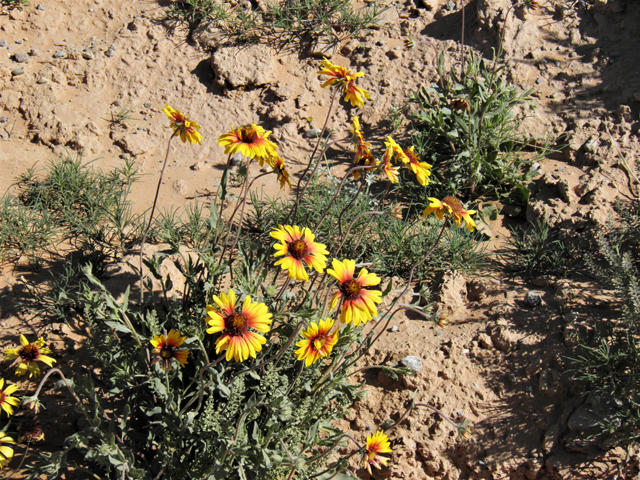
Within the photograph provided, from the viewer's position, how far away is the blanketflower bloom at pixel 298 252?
203 centimetres

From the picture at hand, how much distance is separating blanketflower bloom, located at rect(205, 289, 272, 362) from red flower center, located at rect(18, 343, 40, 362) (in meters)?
1.29

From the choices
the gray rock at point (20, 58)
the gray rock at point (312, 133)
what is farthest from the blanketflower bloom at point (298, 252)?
the gray rock at point (20, 58)

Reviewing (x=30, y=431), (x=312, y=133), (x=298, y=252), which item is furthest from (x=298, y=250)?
(x=312, y=133)

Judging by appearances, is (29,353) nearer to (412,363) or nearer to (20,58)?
(412,363)

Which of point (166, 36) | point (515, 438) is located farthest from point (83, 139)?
point (515, 438)

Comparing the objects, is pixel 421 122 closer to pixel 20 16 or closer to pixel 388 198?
pixel 388 198

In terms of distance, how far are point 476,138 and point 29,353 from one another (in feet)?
11.4

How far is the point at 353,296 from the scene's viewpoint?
206 cm

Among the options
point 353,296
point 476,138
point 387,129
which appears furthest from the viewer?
point 387,129

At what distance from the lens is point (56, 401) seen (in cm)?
298

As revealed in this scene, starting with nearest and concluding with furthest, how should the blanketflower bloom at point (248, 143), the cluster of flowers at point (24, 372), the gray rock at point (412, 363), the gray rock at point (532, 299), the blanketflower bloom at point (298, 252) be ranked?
1. the blanketflower bloom at point (298, 252)
2. the blanketflower bloom at point (248, 143)
3. the cluster of flowers at point (24, 372)
4. the gray rock at point (412, 363)
5. the gray rock at point (532, 299)

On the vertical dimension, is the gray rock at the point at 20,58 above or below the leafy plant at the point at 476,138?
above

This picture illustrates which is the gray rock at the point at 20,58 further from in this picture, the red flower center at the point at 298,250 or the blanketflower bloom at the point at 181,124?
the red flower center at the point at 298,250

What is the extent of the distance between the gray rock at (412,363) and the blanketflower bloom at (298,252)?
3.57 feet
